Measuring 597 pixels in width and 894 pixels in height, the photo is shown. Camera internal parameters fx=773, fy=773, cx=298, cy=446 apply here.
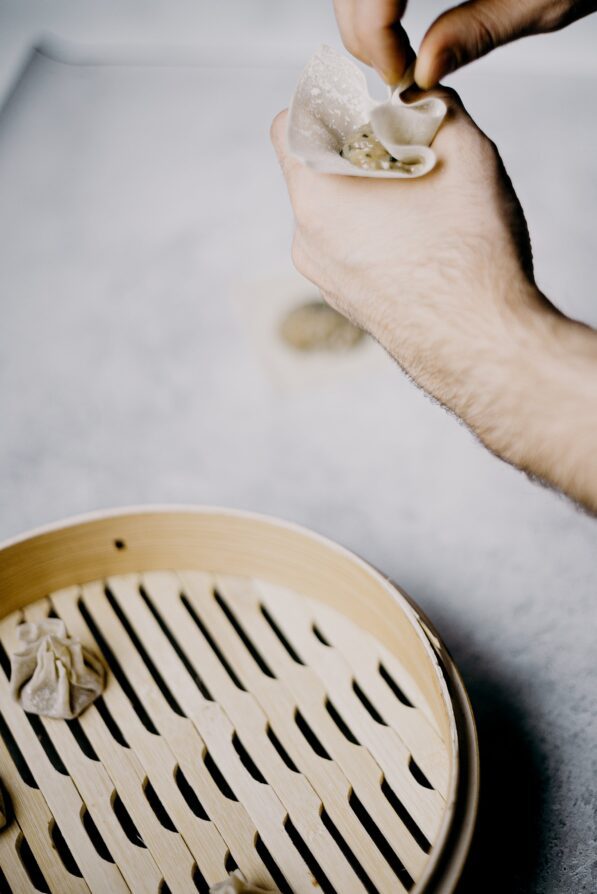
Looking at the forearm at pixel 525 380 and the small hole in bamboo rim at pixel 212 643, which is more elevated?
the forearm at pixel 525 380

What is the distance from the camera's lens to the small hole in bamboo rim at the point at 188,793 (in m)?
0.98

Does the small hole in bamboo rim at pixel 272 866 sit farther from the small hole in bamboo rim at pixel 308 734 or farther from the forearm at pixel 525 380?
the forearm at pixel 525 380

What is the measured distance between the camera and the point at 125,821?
3.18 ft

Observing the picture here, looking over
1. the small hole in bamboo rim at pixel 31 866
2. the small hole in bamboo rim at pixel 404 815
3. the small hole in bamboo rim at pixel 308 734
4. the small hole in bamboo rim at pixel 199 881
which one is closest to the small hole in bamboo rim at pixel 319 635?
the small hole in bamboo rim at pixel 308 734

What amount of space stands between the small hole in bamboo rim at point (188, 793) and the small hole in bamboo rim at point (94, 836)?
0.36ft

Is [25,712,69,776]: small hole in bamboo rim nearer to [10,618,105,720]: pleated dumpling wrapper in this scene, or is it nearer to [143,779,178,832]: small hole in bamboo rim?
[10,618,105,720]: pleated dumpling wrapper

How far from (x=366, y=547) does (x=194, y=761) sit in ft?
1.80

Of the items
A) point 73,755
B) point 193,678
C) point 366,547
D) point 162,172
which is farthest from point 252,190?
point 73,755

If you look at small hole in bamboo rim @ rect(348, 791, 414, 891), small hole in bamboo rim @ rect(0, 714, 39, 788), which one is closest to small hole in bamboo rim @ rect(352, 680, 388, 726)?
small hole in bamboo rim @ rect(348, 791, 414, 891)

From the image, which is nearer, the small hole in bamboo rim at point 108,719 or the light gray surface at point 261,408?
the small hole in bamboo rim at point 108,719

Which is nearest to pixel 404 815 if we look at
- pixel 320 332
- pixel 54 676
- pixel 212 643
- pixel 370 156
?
pixel 212 643

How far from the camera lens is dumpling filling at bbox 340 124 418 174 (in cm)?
86

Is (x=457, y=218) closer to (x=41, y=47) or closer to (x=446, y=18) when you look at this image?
(x=446, y=18)

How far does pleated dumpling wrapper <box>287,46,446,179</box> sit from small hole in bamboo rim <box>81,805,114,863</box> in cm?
82
